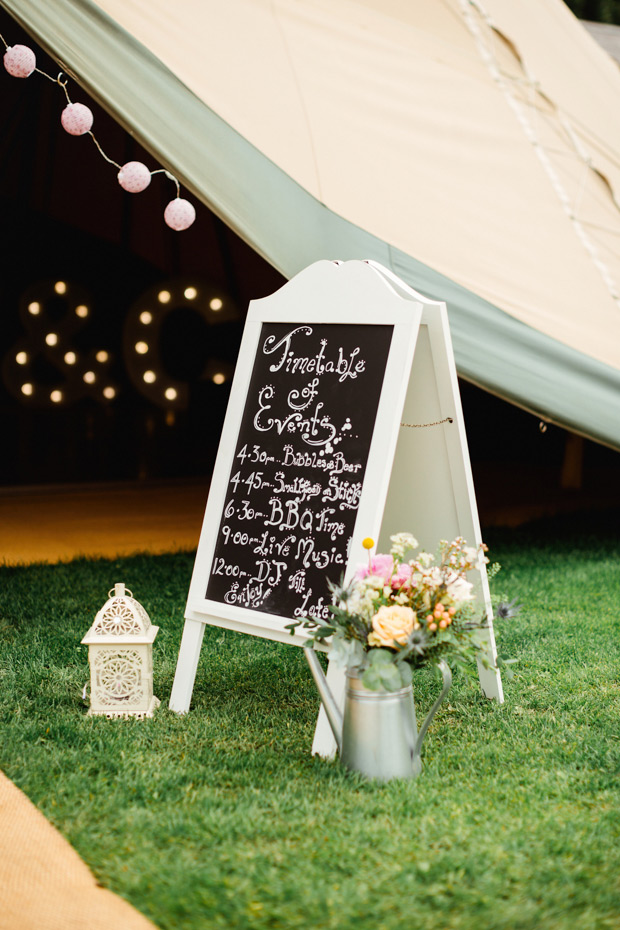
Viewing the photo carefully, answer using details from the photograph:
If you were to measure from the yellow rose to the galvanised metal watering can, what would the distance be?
4.8 inches

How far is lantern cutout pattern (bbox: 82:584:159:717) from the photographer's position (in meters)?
2.50

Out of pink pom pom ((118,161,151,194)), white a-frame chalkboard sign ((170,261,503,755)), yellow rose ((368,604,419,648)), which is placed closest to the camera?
yellow rose ((368,604,419,648))

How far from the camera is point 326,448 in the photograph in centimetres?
245

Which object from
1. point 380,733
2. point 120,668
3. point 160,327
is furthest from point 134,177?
point 160,327

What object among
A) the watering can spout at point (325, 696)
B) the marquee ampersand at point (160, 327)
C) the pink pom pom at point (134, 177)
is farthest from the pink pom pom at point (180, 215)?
the marquee ampersand at point (160, 327)

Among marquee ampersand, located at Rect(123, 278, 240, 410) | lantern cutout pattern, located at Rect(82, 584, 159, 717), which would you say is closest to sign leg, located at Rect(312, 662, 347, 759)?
lantern cutout pattern, located at Rect(82, 584, 159, 717)

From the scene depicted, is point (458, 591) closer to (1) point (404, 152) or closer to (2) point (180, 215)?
(2) point (180, 215)

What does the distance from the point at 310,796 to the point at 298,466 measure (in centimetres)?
87

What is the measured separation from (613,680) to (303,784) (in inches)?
48.3

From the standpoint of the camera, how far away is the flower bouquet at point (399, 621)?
6.77ft

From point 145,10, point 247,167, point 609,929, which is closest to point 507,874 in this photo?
point 609,929

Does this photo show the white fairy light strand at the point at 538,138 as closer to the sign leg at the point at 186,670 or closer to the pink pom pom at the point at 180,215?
the pink pom pom at the point at 180,215

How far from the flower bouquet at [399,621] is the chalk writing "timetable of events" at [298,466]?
19cm

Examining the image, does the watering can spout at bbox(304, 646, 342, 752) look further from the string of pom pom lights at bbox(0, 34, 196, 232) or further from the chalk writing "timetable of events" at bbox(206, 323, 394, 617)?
the string of pom pom lights at bbox(0, 34, 196, 232)
